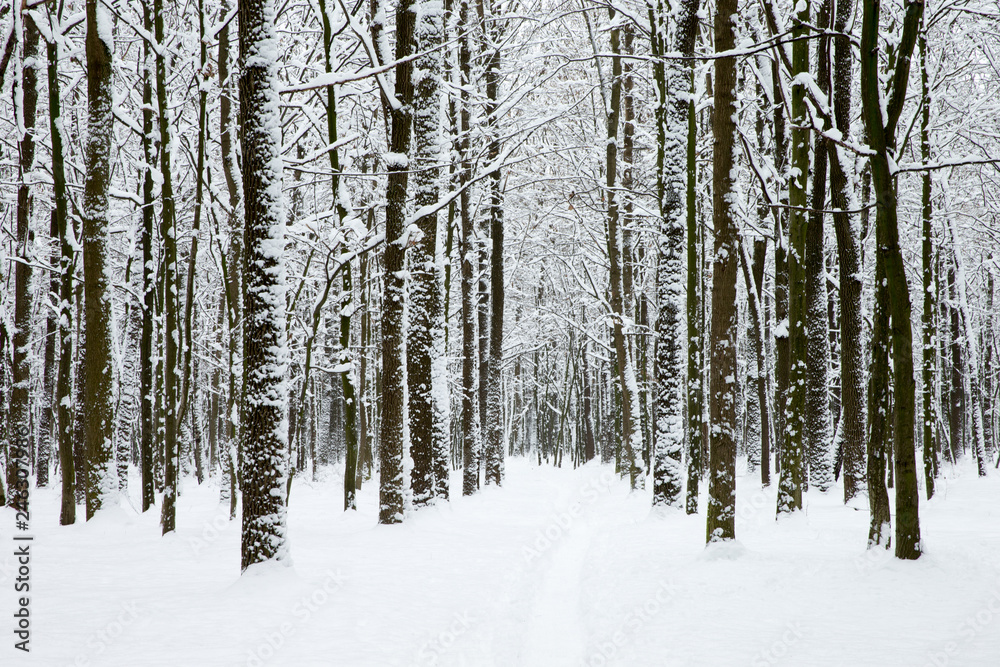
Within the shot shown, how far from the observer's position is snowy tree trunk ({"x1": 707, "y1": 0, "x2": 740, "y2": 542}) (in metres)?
8.05

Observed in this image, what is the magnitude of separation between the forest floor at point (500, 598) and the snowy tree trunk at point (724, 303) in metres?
0.72

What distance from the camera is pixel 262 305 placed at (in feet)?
19.6

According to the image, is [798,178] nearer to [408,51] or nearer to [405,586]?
[408,51]

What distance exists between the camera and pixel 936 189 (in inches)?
781

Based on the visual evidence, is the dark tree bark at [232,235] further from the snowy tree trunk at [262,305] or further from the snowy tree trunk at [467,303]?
the snowy tree trunk at [262,305]

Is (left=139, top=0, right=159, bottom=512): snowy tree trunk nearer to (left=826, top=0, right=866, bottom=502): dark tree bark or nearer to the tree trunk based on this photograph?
the tree trunk

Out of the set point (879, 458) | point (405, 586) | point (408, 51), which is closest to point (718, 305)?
point (879, 458)

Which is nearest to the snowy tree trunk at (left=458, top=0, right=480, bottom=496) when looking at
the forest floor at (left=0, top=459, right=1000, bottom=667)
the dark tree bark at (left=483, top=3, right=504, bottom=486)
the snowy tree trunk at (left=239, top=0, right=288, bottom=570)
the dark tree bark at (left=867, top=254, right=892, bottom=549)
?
the dark tree bark at (left=483, top=3, right=504, bottom=486)

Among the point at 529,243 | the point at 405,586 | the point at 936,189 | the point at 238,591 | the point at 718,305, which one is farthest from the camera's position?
the point at 529,243

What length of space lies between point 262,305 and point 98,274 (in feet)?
15.5

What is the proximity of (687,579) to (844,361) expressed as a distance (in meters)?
7.57
